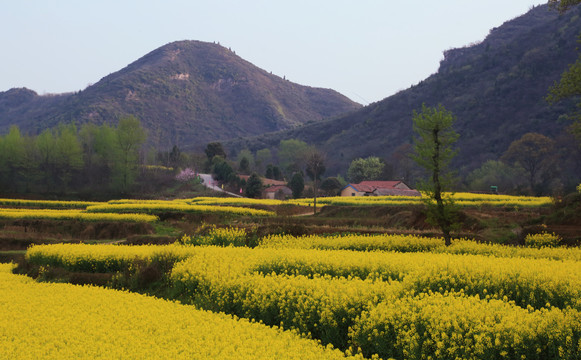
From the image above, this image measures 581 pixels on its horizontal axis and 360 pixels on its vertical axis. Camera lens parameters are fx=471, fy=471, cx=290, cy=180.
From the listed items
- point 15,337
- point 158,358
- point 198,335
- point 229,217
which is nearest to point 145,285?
point 15,337

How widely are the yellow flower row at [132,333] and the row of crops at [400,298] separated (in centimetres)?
108

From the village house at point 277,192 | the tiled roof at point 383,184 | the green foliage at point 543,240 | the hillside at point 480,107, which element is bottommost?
the village house at point 277,192

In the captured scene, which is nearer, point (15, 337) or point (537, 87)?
point (15, 337)

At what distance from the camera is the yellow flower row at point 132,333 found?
7.82 metres

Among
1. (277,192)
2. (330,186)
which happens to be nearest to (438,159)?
(277,192)

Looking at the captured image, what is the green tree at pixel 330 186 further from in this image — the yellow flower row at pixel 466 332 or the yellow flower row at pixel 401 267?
the yellow flower row at pixel 466 332

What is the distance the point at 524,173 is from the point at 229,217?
7037cm

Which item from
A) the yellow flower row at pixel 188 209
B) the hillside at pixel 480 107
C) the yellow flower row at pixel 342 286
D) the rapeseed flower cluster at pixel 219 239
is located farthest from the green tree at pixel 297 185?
the yellow flower row at pixel 342 286

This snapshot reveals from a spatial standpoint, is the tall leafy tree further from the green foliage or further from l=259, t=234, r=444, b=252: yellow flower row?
the green foliage

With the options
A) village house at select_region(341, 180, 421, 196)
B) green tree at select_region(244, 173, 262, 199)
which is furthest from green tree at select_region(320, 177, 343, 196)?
green tree at select_region(244, 173, 262, 199)

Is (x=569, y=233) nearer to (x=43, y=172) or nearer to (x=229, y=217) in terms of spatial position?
(x=229, y=217)

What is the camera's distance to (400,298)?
34.7 feet

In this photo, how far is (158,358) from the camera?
739 centimetres

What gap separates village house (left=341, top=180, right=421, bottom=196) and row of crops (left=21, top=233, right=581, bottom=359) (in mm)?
60188
